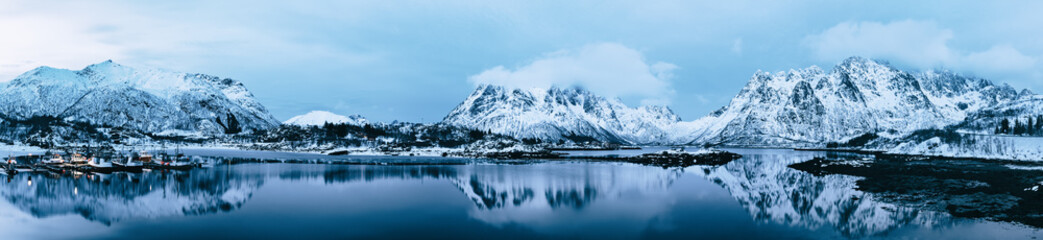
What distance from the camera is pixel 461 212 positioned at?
50438mm

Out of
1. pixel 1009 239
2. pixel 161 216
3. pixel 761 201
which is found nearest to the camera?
pixel 1009 239

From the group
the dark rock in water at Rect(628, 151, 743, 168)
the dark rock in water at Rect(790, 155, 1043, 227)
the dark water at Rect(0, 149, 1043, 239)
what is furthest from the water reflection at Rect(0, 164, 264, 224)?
the dark rock in water at Rect(628, 151, 743, 168)

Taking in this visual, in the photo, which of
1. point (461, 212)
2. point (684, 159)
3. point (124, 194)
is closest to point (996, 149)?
point (684, 159)

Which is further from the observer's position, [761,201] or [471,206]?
[761,201]

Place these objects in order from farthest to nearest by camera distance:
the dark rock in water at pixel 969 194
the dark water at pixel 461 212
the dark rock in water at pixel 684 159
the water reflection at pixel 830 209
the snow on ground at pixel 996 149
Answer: the snow on ground at pixel 996 149
the dark rock in water at pixel 684 159
the dark rock in water at pixel 969 194
the water reflection at pixel 830 209
the dark water at pixel 461 212

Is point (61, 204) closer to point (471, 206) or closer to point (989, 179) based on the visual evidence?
point (471, 206)

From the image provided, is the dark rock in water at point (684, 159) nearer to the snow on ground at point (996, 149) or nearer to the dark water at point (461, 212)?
the snow on ground at point (996, 149)

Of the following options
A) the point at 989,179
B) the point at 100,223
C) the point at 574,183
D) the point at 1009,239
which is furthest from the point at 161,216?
the point at 989,179

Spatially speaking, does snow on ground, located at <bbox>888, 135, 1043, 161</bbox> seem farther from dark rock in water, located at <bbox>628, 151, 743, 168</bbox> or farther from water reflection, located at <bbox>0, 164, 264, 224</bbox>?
water reflection, located at <bbox>0, 164, 264, 224</bbox>

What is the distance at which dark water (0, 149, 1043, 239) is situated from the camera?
40.1 m

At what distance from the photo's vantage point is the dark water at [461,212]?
40.1 metres

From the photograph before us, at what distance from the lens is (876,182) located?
78.2 meters

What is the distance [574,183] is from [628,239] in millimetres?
44706

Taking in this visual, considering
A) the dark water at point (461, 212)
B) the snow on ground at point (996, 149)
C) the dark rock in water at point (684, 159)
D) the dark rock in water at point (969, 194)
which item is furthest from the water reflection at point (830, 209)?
the snow on ground at point (996, 149)
